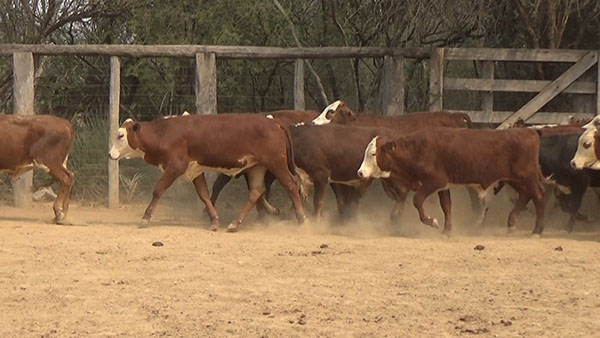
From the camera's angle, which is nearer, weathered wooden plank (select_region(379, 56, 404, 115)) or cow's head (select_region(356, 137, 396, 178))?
cow's head (select_region(356, 137, 396, 178))

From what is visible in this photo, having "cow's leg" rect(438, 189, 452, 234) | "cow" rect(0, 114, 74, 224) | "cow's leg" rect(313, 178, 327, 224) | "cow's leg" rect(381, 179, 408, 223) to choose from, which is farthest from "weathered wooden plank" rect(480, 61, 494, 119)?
"cow" rect(0, 114, 74, 224)

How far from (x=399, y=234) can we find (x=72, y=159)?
6.06 metres

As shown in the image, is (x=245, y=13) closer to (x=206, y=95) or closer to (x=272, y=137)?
(x=206, y=95)

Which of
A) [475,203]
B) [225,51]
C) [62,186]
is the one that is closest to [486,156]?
[475,203]

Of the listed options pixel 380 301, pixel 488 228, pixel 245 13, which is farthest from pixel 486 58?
pixel 380 301

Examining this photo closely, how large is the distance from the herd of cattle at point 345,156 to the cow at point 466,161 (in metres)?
0.01

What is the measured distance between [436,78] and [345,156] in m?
2.61

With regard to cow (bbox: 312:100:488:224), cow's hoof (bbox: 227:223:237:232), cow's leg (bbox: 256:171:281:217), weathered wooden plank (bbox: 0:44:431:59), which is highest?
weathered wooden plank (bbox: 0:44:431:59)

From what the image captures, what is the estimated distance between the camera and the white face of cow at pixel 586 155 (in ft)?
37.6

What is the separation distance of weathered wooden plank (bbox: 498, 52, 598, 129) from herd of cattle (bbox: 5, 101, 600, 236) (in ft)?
3.10

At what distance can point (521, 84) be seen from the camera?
14.1 metres

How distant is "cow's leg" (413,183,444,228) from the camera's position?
11391 mm

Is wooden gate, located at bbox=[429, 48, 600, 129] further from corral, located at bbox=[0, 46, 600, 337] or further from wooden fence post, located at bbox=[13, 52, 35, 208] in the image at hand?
wooden fence post, located at bbox=[13, 52, 35, 208]

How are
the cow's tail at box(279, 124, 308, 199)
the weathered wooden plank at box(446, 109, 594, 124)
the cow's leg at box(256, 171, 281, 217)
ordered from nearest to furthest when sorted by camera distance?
the cow's tail at box(279, 124, 308, 199) < the cow's leg at box(256, 171, 281, 217) < the weathered wooden plank at box(446, 109, 594, 124)
